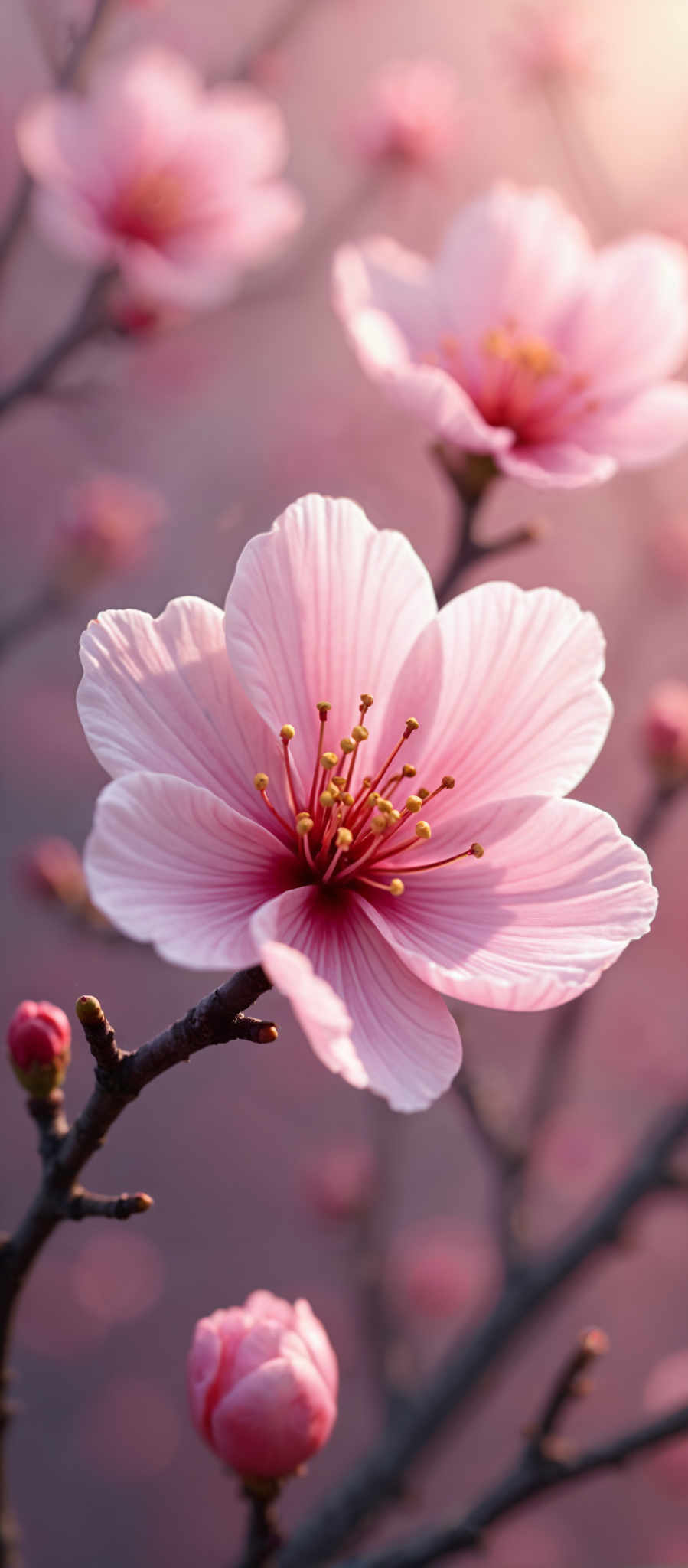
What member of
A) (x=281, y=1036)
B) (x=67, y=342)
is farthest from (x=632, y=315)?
(x=281, y=1036)

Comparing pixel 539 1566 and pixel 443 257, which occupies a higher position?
pixel 443 257

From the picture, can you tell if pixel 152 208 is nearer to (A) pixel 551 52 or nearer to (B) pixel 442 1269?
(A) pixel 551 52

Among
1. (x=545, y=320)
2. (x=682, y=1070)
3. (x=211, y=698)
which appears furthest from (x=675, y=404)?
(x=682, y=1070)

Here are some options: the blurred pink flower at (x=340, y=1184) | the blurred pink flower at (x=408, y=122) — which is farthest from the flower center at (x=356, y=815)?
the blurred pink flower at (x=408, y=122)

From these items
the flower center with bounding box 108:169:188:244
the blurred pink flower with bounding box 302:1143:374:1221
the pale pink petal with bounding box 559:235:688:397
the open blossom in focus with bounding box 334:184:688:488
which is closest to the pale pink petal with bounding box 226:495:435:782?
the open blossom in focus with bounding box 334:184:688:488

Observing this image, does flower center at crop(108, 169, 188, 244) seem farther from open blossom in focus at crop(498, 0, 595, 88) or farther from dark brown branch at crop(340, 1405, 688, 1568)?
dark brown branch at crop(340, 1405, 688, 1568)

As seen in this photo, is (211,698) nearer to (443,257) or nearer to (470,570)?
(470,570)

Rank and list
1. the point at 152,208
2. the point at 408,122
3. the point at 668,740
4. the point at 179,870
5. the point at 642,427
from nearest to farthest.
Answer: the point at 179,870, the point at 642,427, the point at 668,740, the point at 152,208, the point at 408,122
